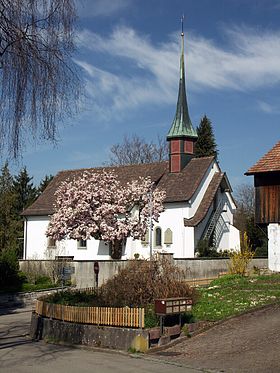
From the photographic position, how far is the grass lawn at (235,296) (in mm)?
17641

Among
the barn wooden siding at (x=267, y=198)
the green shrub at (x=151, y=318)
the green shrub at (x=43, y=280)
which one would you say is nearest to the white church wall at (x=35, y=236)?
the green shrub at (x=43, y=280)

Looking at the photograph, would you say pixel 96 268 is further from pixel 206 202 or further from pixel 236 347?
pixel 236 347

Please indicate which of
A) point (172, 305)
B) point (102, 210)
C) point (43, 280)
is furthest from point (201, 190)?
point (172, 305)

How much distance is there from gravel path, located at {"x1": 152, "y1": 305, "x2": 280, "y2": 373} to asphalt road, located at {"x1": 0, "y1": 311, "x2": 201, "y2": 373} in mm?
609

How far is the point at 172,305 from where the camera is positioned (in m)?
14.7

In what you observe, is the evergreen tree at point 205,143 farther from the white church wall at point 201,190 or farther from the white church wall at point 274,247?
the white church wall at point 274,247

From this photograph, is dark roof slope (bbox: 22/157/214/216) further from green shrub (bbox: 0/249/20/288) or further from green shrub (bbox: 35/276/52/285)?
green shrub (bbox: 0/249/20/288)

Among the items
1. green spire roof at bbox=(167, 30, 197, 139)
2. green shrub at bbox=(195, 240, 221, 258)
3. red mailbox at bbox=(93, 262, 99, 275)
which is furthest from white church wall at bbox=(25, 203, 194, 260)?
red mailbox at bbox=(93, 262, 99, 275)

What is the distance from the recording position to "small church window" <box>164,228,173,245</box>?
46438mm

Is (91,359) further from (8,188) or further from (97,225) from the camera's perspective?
(8,188)

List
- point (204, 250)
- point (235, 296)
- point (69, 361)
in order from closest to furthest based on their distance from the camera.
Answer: point (69, 361) < point (235, 296) < point (204, 250)

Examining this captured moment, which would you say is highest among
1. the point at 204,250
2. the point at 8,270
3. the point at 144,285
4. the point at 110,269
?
the point at 204,250

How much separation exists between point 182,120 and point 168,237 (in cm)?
1144

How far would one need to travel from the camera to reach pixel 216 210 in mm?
48781
